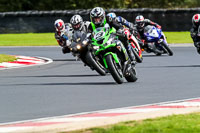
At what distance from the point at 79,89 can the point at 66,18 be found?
25.9m

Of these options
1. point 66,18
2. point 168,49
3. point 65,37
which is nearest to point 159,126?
point 65,37

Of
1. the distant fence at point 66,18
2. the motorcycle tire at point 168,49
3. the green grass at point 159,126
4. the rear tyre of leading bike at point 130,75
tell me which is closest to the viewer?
the green grass at point 159,126

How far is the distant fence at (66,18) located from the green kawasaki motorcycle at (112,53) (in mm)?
23238

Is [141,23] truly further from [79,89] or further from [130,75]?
[79,89]

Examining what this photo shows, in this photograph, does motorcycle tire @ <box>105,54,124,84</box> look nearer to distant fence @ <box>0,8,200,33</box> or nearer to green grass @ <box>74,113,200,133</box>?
green grass @ <box>74,113,200,133</box>

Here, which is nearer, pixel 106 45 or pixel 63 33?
pixel 106 45

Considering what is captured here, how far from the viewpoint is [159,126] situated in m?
7.59

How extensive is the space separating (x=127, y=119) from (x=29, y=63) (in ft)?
35.4

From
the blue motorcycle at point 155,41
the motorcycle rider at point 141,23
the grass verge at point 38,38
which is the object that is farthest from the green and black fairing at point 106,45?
the grass verge at point 38,38

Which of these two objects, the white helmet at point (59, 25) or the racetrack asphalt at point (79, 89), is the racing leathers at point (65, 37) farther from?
the racetrack asphalt at point (79, 89)

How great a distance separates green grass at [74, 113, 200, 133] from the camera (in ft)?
24.1

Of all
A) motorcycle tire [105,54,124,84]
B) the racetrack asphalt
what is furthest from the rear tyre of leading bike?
motorcycle tire [105,54,124,84]

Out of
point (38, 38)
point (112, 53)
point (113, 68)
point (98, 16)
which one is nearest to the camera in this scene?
point (113, 68)

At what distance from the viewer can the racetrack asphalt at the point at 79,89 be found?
951cm
